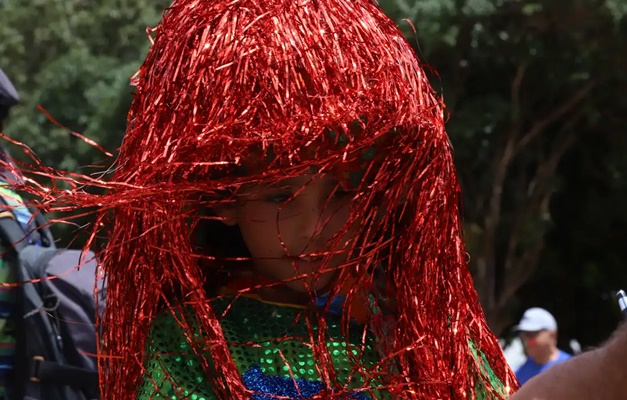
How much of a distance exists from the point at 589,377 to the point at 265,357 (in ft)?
2.28

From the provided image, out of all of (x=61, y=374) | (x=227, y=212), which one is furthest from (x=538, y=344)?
(x=227, y=212)

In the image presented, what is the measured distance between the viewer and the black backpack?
2.38 metres

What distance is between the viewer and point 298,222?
66.3 inches

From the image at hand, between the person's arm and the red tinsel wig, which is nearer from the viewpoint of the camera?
the person's arm

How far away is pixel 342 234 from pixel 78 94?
6791 millimetres

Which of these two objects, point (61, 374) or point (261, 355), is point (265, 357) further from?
point (61, 374)

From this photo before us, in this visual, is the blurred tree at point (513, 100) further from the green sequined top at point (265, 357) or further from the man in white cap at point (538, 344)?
the green sequined top at point (265, 357)

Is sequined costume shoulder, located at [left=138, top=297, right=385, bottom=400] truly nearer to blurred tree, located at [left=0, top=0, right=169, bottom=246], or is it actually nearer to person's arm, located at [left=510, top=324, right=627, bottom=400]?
person's arm, located at [left=510, top=324, right=627, bottom=400]

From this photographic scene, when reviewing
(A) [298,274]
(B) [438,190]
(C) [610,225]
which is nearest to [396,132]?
(B) [438,190]

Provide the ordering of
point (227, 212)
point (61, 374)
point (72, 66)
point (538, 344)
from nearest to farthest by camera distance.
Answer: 1. point (227, 212)
2. point (61, 374)
3. point (538, 344)
4. point (72, 66)

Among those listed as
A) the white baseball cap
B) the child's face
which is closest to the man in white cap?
the white baseball cap

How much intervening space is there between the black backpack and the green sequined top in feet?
2.41

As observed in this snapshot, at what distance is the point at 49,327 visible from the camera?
242 cm

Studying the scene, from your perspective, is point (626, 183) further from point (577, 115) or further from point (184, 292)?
point (184, 292)
